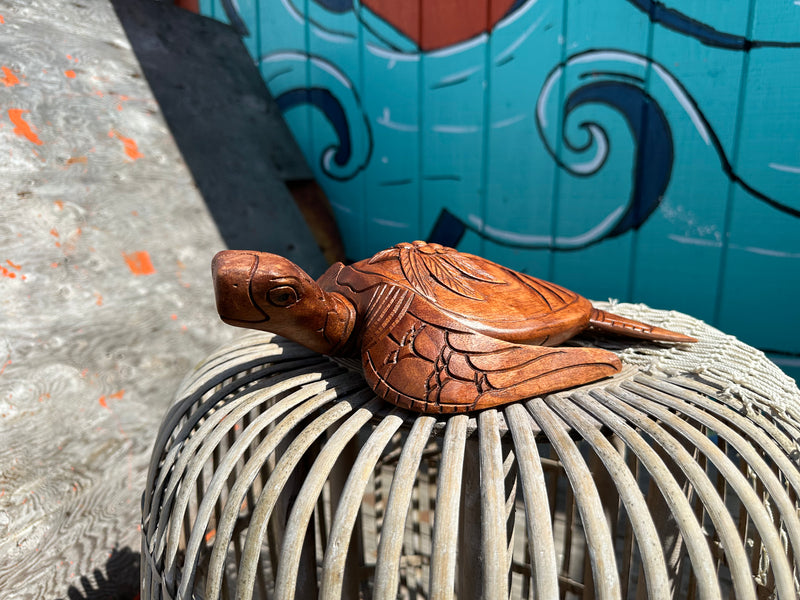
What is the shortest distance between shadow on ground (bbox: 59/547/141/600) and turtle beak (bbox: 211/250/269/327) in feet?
3.08

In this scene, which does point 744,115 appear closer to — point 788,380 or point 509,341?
point 788,380

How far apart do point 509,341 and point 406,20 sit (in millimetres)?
1555

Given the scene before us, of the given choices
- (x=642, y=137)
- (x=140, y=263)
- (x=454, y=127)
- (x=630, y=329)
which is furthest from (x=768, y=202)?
(x=140, y=263)

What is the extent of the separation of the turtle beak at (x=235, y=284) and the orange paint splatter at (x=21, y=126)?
1.18m

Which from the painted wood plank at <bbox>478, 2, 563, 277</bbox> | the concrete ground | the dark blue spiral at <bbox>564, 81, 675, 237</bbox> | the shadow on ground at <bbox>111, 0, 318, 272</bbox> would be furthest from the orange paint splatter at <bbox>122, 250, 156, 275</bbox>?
the dark blue spiral at <bbox>564, 81, 675, 237</bbox>

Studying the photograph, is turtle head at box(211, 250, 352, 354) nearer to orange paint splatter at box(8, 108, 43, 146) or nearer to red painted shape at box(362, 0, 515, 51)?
orange paint splatter at box(8, 108, 43, 146)

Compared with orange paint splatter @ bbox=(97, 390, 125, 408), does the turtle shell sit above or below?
above

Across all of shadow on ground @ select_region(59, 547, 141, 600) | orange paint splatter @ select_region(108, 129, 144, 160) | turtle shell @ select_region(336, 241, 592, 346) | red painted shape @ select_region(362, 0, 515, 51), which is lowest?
shadow on ground @ select_region(59, 547, 141, 600)

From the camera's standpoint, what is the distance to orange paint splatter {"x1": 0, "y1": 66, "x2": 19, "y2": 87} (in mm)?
1438

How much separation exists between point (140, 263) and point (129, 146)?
43 centimetres

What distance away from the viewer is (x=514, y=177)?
69.6 inches

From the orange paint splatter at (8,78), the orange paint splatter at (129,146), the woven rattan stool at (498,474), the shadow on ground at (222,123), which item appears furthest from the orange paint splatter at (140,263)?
the woven rattan stool at (498,474)

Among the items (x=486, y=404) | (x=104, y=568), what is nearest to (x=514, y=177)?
(x=486, y=404)

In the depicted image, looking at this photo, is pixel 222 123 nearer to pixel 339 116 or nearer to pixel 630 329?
pixel 339 116
